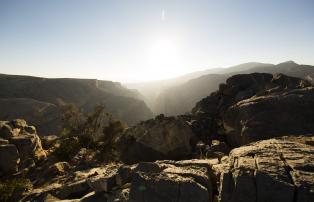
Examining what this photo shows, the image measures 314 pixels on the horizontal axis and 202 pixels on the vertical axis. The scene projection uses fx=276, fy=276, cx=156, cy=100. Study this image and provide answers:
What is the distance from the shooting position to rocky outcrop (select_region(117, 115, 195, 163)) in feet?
74.7

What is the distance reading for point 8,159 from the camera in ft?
74.4

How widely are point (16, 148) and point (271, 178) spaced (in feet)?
73.6

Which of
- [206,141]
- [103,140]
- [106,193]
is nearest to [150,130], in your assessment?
[206,141]

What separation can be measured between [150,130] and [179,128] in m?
2.52

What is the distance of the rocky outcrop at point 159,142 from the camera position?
22781 millimetres

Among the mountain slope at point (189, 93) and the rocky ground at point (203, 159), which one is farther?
the mountain slope at point (189, 93)

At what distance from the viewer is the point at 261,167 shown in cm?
782

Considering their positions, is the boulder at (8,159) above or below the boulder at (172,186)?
below

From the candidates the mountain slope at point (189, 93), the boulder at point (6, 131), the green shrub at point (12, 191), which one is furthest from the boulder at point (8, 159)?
the mountain slope at point (189, 93)

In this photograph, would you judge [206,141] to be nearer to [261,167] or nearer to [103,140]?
[103,140]

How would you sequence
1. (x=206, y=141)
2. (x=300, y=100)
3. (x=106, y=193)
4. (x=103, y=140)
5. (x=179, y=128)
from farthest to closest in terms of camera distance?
1. (x=103, y=140)
2. (x=206, y=141)
3. (x=179, y=128)
4. (x=300, y=100)
5. (x=106, y=193)

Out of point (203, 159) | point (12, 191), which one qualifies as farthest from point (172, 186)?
point (12, 191)

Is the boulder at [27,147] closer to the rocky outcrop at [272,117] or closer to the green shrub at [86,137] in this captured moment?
the green shrub at [86,137]

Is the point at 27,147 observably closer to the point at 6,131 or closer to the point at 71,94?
the point at 6,131
